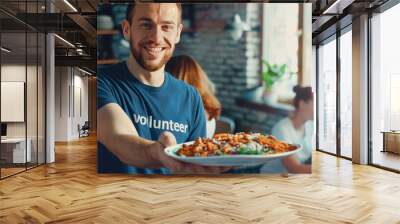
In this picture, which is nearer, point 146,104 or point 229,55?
point 146,104

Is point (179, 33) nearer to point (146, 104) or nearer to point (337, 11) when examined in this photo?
point (146, 104)

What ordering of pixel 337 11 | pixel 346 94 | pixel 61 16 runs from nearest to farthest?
pixel 337 11 → pixel 61 16 → pixel 346 94

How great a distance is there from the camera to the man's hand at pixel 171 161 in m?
6.34

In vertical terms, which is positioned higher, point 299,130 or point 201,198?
point 299,130

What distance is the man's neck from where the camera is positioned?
20.9 feet

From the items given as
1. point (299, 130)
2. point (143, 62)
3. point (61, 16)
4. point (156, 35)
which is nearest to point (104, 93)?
point (143, 62)

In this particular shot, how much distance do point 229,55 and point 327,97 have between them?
17.1ft

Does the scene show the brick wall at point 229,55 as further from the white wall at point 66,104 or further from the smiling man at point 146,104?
the white wall at point 66,104

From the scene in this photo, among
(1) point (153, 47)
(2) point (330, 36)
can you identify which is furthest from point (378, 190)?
(2) point (330, 36)

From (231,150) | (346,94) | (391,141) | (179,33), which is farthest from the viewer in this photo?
(346,94)

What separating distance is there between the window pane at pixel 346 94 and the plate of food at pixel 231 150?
3.21 meters

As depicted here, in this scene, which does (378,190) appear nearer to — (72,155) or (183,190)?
(183,190)

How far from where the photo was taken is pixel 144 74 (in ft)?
20.9

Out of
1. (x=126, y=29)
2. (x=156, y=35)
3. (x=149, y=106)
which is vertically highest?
(x=126, y=29)
